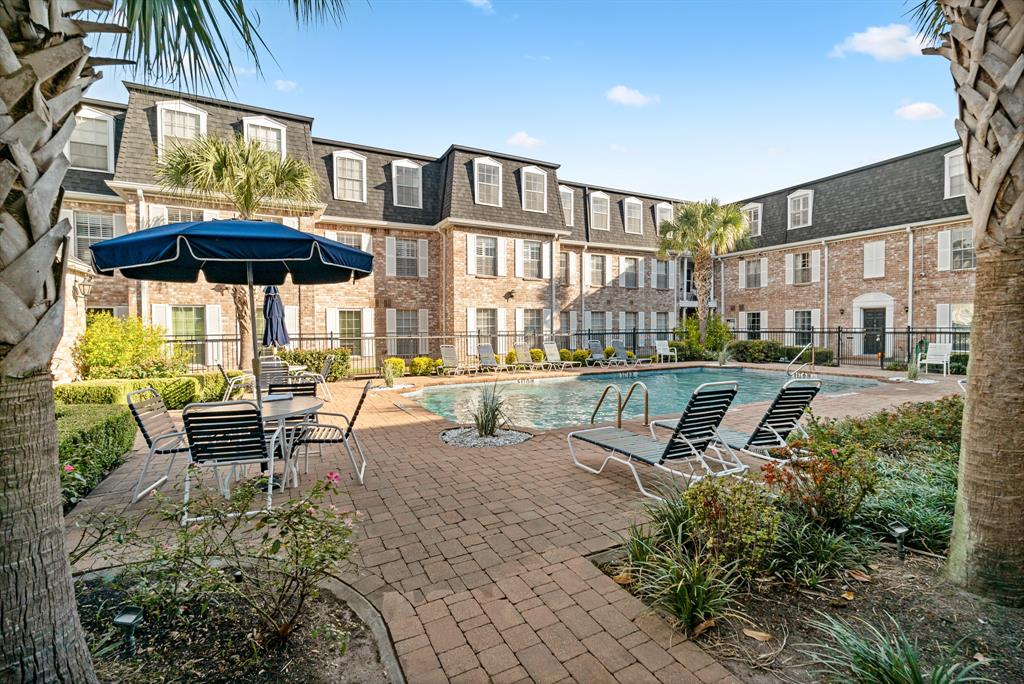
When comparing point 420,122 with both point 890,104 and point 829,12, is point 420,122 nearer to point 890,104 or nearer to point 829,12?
point 829,12

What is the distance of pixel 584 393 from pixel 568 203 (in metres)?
12.4

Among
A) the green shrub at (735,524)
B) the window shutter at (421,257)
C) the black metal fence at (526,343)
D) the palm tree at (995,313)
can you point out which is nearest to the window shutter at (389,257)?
the window shutter at (421,257)

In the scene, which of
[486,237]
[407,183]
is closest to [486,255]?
[486,237]

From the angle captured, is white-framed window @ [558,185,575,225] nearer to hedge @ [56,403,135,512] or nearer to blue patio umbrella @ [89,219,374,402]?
blue patio umbrella @ [89,219,374,402]

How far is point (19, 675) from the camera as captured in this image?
1.59m

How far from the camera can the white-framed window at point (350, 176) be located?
1748 centimetres

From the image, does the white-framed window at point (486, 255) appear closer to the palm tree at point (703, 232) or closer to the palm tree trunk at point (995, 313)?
the palm tree at point (703, 232)

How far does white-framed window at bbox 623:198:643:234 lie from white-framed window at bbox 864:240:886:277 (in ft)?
32.3

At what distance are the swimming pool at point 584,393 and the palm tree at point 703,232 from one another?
4.77 meters

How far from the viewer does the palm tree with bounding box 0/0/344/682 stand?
5.01ft

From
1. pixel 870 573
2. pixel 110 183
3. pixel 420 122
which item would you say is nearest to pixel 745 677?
pixel 870 573

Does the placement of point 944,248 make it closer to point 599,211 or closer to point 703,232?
point 703,232

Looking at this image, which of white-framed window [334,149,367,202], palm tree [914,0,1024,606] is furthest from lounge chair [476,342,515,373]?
palm tree [914,0,1024,606]

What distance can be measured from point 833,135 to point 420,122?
27.7 feet
